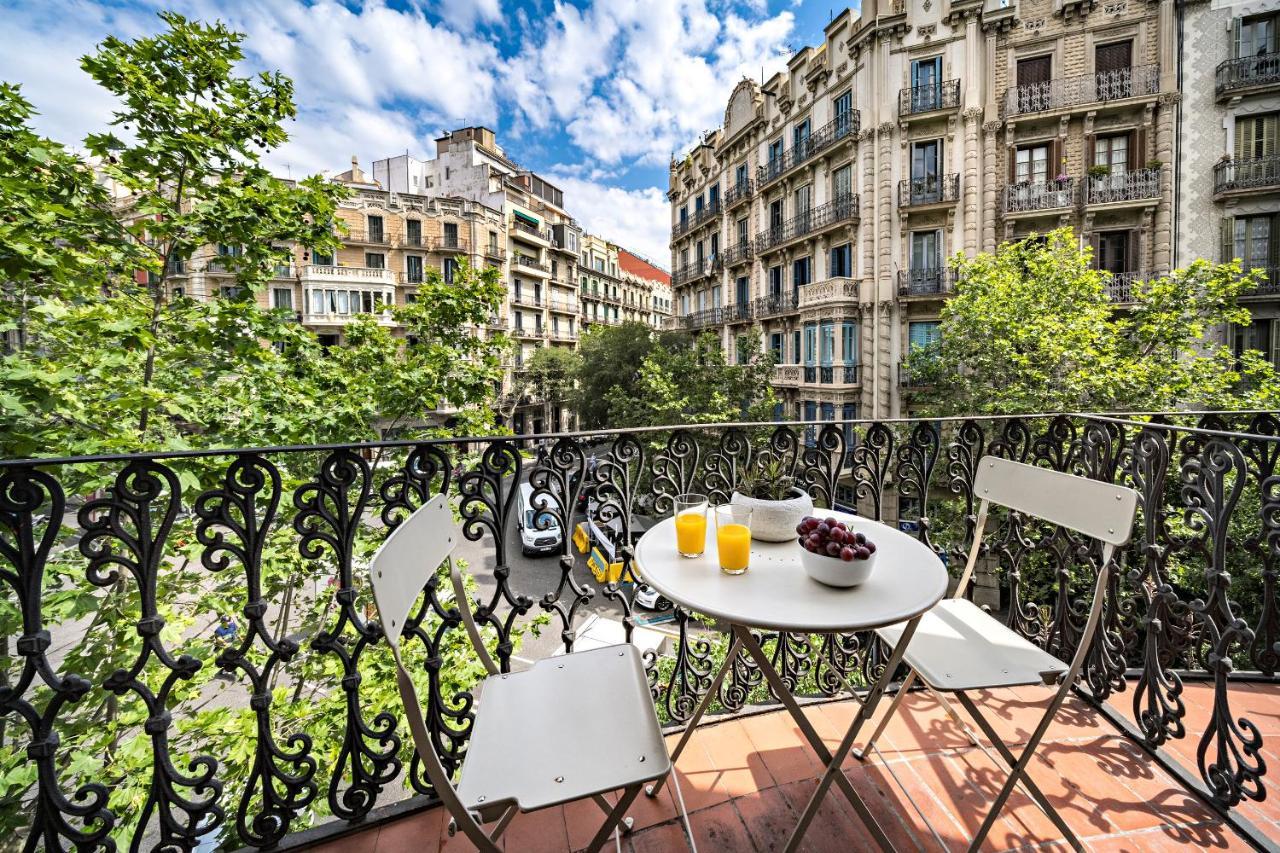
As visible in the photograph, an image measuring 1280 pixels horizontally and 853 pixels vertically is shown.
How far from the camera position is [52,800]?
136cm

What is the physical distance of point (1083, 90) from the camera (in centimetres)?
1360

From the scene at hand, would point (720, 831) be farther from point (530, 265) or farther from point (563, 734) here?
point (530, 265)

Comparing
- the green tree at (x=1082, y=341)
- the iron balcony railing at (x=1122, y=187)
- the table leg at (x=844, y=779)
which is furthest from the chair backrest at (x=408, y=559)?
the iron balcony railing at (x=1122, y=187)

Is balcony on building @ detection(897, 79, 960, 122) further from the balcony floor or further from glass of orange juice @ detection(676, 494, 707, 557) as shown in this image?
glass of orange juice @ detection(676, 494, 707, 557)

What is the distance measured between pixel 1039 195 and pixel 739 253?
9.74 meters

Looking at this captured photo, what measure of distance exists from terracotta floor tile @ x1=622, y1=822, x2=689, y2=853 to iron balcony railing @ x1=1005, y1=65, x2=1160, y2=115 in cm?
1882

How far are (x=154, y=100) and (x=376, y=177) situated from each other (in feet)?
109

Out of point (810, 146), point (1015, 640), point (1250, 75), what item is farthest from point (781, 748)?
point (1250, 75)

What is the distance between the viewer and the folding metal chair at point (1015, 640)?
1545 millimetres

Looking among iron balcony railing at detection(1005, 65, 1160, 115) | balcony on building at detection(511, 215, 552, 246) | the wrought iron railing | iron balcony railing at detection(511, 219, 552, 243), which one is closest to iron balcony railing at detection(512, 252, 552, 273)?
balcony on building at detection(511, 215, 552, 246)

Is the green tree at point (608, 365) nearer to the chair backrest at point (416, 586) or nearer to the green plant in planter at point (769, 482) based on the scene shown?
the green plant in planter at point (769, 482)

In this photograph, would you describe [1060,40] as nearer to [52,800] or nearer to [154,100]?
[154,100]

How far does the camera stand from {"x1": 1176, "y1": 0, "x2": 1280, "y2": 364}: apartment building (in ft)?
40.7

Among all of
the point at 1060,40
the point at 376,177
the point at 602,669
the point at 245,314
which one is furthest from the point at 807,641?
the point at 376,177
